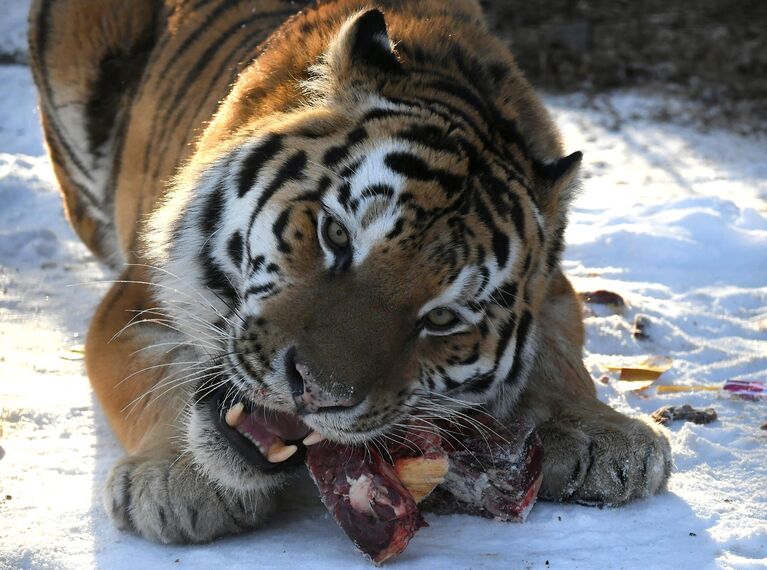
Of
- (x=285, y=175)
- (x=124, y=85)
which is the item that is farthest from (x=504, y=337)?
(x=124, y=85)

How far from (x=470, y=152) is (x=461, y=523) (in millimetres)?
744

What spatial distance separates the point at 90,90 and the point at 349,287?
2.20m

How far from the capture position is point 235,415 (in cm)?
202

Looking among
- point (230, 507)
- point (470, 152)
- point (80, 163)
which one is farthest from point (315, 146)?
point (80, 163)

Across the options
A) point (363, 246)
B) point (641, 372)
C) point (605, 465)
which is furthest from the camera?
point (641, 372)

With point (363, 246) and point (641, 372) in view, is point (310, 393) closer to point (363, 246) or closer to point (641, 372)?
point (363, 246)

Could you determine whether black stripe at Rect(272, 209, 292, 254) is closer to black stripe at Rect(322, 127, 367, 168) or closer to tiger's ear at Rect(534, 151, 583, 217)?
black stripe at Rect(322, 127, 367, 168)

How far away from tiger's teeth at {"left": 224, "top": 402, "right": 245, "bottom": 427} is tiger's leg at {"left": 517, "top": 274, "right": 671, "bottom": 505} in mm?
660

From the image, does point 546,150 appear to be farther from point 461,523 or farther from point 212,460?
point 212,460

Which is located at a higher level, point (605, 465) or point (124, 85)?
point (124, 85)

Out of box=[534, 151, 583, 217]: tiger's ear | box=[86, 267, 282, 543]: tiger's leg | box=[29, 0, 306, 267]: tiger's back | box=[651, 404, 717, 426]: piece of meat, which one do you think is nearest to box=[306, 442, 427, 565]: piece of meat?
box=[86, 267, 282, 543]: tiger's leg

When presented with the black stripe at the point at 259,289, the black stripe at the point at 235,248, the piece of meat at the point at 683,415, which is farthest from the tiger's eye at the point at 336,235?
the piece of meat at the point at 683,415

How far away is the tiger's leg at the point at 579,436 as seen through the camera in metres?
2.19

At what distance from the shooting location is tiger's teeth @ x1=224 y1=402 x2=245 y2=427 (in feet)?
6.57
